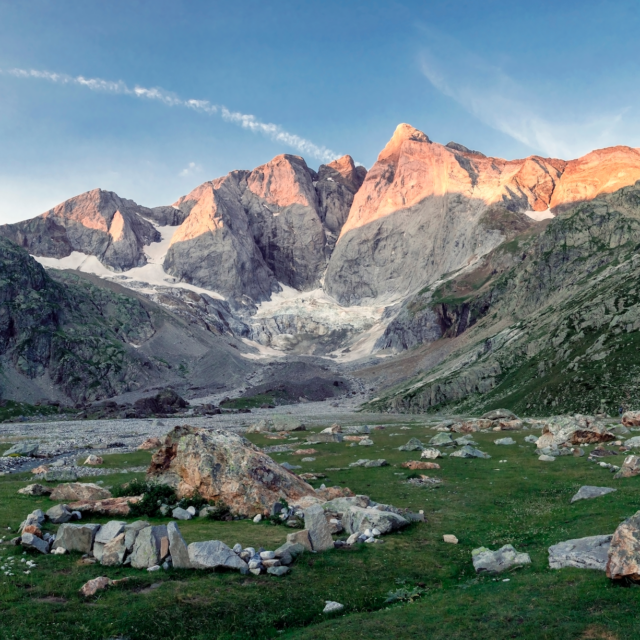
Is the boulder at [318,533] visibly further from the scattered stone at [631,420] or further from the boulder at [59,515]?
the scattered stone at [631,420]

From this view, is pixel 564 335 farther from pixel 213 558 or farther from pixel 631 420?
pixel 213 558

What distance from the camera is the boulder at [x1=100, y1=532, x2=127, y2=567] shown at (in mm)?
17250

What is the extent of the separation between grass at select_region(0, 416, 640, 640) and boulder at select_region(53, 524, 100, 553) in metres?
0.71

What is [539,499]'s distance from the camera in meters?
26.5

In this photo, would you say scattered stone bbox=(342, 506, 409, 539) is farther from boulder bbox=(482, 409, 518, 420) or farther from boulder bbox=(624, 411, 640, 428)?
boulder bbox=(482, 409, 518, 420)

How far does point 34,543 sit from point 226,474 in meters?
9.78

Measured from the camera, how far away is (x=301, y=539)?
1906 centimetres

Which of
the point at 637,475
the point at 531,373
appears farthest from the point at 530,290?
the point at 637,475

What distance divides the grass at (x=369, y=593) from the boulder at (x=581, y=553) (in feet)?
1.53

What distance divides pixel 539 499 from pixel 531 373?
6790 centimetres

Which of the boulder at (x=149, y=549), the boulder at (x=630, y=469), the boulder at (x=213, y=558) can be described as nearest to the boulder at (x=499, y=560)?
the boulder at (x=213, y=558)

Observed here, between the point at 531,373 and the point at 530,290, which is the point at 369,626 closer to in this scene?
the point at 531,373

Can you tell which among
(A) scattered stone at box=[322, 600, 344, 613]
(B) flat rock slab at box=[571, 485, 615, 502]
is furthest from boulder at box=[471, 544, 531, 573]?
(B) flat rock slab at box=[571, 485, 615, 502]

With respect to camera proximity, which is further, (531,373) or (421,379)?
(421,379)
